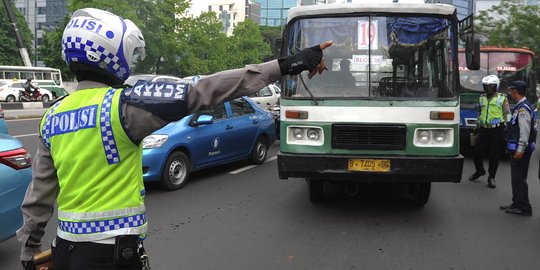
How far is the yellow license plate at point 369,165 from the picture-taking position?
5491mm

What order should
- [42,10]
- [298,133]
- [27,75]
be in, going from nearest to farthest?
1. [298,133]
2. [27,75]
3. [42,10]

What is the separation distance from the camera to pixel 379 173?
5.49 metres

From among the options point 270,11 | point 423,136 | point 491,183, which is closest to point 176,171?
point 423,136

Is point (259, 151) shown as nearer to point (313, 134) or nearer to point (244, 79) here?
point (313, 134)

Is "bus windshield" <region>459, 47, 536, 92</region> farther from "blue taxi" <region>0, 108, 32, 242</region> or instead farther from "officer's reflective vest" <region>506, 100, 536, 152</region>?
"blue taxi" <region>0, 108, 32, 242</region>

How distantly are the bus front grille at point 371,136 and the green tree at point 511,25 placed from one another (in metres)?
24.8

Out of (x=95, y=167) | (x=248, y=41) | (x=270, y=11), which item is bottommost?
(x=95, y=167)

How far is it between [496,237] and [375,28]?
283cm

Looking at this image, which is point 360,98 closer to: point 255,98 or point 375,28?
point 375,28

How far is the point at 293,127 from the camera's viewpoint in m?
5.77

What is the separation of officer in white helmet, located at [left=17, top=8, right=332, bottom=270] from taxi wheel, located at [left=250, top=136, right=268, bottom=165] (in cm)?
772

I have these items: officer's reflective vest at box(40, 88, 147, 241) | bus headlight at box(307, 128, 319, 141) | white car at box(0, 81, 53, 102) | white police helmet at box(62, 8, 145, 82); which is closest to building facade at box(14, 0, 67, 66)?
white car at box(0, 81, 53, 102)

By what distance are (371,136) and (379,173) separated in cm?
45

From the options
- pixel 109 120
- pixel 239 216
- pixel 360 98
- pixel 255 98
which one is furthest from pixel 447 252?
pixel 255 98
